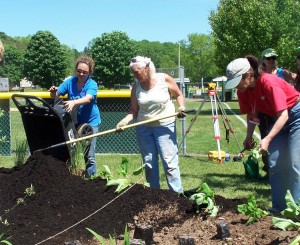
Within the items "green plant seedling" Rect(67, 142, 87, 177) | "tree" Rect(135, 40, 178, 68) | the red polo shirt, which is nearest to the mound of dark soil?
"green plant seedling" Rect(67, 142, 87, 177)

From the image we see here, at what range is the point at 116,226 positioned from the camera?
161 inches

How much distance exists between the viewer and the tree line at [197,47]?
25125mm

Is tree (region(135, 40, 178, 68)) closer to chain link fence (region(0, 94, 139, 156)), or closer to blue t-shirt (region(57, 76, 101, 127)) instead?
chain link fence (region(0, 94, 139, 156))

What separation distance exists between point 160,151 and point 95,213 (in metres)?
1.15

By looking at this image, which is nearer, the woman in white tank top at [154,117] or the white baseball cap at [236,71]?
the white baseball cap at [236,71]

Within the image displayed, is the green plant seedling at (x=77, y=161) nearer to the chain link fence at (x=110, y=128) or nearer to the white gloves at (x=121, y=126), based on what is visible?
the white gloves at (x=121, y=126)

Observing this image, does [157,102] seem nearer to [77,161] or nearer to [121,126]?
[121,126]

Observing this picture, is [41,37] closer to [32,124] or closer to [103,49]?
[103,49]

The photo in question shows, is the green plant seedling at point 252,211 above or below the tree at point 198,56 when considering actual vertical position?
below

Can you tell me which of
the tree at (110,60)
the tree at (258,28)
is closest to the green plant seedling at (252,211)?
the tree at (258,28)

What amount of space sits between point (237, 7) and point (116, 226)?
24126mm

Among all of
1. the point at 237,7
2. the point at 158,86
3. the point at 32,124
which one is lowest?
the point at 32,124

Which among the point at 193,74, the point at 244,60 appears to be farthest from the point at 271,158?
the point at 193,74

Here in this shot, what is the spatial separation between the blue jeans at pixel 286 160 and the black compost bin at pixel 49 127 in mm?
2072
